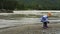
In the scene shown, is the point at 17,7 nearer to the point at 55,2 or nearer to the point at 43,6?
the point at 43,6

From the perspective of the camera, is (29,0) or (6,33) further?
(29,0)

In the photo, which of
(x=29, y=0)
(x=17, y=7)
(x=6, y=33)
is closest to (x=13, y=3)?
(x=17, y=7)

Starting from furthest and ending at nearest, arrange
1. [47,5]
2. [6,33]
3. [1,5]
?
[47,5] < [1,5] < [6,33]

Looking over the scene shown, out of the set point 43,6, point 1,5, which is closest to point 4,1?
point 1,5

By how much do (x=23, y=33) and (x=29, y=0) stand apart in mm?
24118

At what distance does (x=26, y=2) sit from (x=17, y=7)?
8.08ft

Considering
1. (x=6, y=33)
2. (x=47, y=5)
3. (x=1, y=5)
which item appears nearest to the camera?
(x=6, y=33)

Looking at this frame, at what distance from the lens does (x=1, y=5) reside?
1303 inches

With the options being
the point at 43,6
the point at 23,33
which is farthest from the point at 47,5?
the point at 23,33

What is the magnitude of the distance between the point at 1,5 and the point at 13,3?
69.4 inches

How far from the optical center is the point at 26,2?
35875 mm

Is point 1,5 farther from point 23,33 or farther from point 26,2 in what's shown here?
point 23,33

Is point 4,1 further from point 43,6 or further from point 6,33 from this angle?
point 6,33

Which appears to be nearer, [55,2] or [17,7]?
[17,7]
